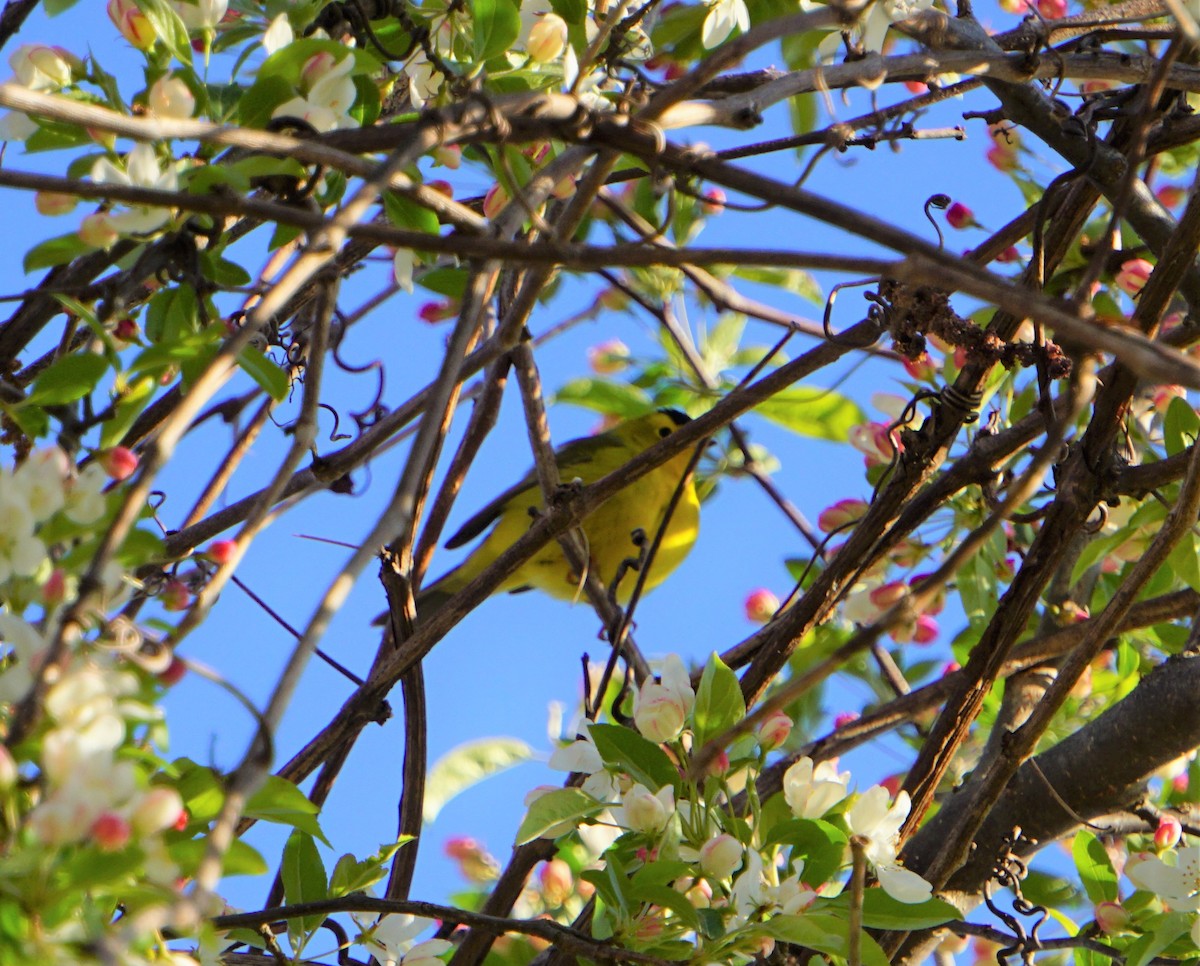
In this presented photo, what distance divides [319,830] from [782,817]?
0.75 m

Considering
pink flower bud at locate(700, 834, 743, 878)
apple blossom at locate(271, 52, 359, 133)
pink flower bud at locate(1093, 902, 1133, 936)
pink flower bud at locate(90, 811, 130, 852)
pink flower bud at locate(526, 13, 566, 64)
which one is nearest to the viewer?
pink flower bud at locate(90, 811, 130, 852)

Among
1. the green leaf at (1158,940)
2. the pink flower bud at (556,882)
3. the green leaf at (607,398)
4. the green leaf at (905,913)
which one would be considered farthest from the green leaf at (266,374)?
the green leaf at (607,398)

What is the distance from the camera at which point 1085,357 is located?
161 centimetres

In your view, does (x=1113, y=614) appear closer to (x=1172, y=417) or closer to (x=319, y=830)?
(x=1172, y=417)

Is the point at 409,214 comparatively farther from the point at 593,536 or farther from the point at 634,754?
the point at 593,536

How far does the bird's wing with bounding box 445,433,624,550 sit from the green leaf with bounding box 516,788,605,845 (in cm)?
355

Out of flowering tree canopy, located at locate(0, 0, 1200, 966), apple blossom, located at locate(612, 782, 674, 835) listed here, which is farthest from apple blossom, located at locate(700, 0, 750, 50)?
apple blossom, located at locate(612, 782, 674, 835)

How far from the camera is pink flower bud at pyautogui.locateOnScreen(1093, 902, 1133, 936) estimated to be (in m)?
2.30

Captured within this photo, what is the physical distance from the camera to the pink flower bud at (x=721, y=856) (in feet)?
5.67

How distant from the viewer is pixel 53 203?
1.49 m

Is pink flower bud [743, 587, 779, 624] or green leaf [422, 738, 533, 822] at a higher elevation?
pink flower bud [743, 587, 779, 624]

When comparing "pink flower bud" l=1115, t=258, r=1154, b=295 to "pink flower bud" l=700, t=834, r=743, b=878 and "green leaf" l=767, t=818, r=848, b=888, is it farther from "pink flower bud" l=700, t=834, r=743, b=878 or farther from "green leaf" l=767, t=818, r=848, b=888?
"pink flower bud" l=700, t=834, r=743, b=878

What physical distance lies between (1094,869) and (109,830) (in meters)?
1.88

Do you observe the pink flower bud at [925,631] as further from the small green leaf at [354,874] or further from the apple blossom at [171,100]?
the apple blossom at [171,100]
